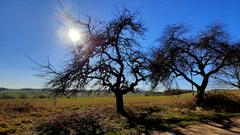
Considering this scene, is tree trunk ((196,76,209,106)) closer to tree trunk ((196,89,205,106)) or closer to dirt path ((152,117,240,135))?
tree trunk ((196,89,205,106))

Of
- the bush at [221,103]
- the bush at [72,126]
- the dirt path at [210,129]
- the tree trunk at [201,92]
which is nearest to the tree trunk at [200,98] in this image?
the tree trunk at [201,92]

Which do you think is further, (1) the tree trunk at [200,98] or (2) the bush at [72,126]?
(1) the tree trunk at [200,98]

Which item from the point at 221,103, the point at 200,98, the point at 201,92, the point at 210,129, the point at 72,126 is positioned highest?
the point at 201,92

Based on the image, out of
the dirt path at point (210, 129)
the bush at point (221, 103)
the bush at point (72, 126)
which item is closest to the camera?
the bush at point (72, 126)

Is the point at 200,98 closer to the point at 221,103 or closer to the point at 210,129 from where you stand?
the point at 221,103

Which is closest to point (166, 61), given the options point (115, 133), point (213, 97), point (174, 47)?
point (174, 47)

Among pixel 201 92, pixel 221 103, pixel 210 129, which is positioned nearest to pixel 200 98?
pixel 201 92

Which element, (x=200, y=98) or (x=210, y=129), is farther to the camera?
(x=200, y=98)

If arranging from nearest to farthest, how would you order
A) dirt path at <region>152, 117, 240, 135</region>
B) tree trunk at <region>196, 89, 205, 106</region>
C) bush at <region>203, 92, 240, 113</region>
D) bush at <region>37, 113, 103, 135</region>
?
1. bush at <region>37, 113, 103, 135</region>
2. dirt path at <region>152, 117, 240, 135</region>
3. bush at <region>203, 92, 240, 113</region>
4. tree trunk at <region>196, 89, 205, 106</region>

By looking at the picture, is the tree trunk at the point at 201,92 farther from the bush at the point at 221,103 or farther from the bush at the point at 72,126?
the bush at the point at 72,126

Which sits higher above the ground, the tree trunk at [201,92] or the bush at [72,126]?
the tree trunk at [201,92]

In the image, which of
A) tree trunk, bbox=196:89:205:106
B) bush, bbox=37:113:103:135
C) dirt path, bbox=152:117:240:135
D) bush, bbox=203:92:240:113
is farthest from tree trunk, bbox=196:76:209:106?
bush, bbox=37:113:103:135

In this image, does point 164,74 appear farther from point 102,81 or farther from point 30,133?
point 30,133

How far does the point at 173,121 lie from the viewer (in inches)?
758
